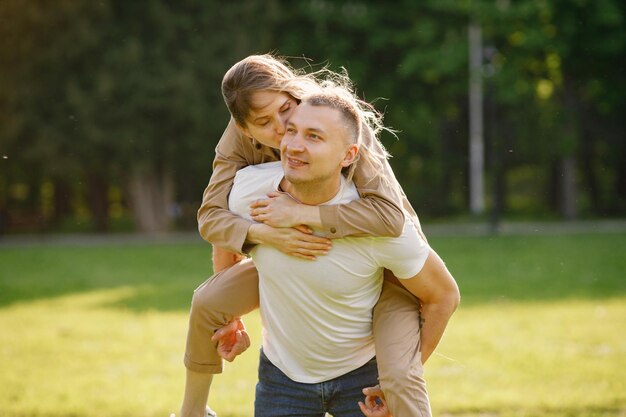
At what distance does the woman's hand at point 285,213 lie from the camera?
3.16 m

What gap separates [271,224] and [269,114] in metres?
0.45

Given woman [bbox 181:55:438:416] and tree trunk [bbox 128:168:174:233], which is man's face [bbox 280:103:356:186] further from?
tree trunk [bbox 128:168:174:233]

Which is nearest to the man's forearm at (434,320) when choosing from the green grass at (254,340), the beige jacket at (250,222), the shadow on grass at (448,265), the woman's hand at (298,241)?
the beige jacket at (250,222)

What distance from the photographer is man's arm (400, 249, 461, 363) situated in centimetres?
321

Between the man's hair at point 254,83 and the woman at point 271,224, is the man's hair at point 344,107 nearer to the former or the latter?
the woman at point 271,224

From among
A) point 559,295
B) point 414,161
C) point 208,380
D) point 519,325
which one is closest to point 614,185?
point 414,161

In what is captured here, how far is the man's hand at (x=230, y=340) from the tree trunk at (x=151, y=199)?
83.7 feet

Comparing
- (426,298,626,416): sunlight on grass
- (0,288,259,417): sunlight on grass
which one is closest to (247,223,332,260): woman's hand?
(426,298,626,416): sunlight on grass

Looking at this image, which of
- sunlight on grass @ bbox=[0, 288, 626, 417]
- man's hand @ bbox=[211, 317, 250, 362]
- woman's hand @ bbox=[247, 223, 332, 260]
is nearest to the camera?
woman's hand @ bbox=[247, 223, 332, 260]

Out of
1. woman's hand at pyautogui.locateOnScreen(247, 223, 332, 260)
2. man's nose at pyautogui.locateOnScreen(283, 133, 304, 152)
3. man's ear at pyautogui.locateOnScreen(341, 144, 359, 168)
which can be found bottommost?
woman's hand at pyautogui.locateOnScreen(247, 223, 332, 260)

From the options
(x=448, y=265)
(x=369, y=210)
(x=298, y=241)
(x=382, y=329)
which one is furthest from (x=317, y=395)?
(x=448, y=265)

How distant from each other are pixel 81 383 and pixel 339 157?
5686mm

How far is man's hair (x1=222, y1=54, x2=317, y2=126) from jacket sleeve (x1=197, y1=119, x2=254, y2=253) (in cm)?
12

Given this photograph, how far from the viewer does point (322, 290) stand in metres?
3.17
